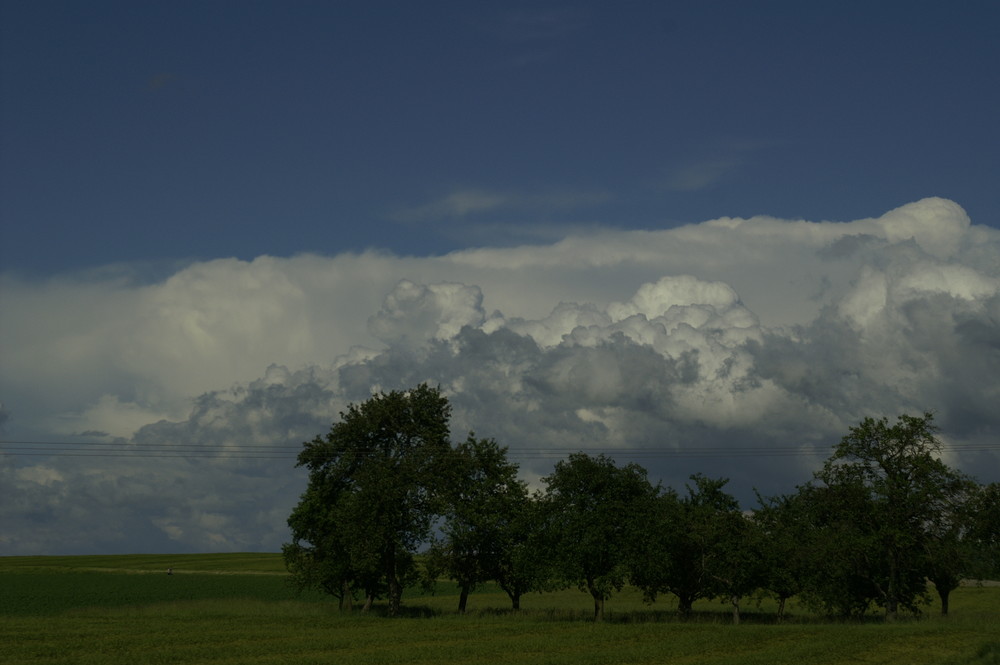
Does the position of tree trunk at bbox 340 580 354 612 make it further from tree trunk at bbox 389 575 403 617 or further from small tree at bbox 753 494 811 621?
small tree at bbox 753 494 811 621

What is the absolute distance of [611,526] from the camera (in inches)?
2793

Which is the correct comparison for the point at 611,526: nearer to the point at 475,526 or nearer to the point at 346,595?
the point at 475,526

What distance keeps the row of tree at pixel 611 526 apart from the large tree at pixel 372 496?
5.6 inches

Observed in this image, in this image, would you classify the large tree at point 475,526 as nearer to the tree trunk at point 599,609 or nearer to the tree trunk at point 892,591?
the tree trunk at point 599,609

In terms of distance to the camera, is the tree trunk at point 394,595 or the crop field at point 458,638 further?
the tree trunk at point 394,595

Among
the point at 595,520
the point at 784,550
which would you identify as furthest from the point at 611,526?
the point at 784,550

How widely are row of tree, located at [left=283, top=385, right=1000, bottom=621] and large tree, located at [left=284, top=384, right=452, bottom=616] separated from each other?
0.47 ft

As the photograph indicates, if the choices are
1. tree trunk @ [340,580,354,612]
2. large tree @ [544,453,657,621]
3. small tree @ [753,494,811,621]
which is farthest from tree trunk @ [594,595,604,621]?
tree trunk @ [340,580,354,612]

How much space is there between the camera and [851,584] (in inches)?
2879

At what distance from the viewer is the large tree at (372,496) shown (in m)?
74.4

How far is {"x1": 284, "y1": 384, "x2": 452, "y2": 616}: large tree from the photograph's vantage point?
7444 cm

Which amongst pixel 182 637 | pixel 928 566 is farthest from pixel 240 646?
pixel 928 566

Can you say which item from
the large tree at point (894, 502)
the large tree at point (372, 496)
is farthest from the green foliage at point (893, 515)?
the large tree at point (372, 496)

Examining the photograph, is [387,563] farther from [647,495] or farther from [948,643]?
[948,643]
